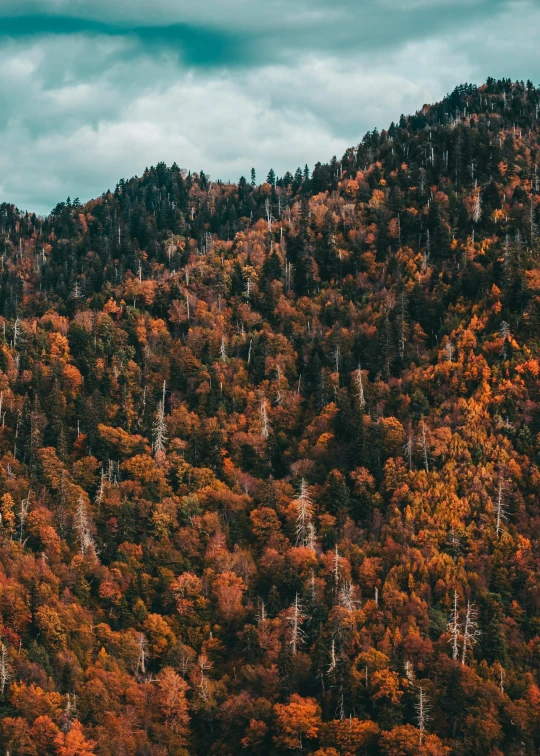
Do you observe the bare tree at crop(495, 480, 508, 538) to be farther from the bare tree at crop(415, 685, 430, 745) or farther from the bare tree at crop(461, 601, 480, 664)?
the bare tree at crop(415, 685, 430, 745)

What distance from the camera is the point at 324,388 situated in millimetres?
137375

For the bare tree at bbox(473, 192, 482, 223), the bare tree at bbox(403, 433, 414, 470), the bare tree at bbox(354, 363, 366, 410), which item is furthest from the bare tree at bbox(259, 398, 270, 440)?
the bare tree at bbox(473, 192, 482, 223)

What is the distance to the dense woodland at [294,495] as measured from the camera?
92.6m

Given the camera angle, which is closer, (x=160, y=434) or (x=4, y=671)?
(x=4, y=671)

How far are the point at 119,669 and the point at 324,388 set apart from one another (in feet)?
191

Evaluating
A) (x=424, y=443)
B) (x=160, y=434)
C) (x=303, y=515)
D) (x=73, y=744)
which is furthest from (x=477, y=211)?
(x=73, y=744)

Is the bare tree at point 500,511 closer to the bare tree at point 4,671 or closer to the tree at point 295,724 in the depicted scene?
the tree at point 295,724

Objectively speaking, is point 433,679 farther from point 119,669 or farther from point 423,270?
point 423,270

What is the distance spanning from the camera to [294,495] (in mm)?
120125

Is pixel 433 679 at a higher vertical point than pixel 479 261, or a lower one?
lower

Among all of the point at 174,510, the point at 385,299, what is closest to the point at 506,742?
the point at 174,510

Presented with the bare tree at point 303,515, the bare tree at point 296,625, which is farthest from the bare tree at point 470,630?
the bare tree at point 303,515

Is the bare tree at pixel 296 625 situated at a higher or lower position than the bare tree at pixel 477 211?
lower

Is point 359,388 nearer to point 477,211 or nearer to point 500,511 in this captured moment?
point 500,511
